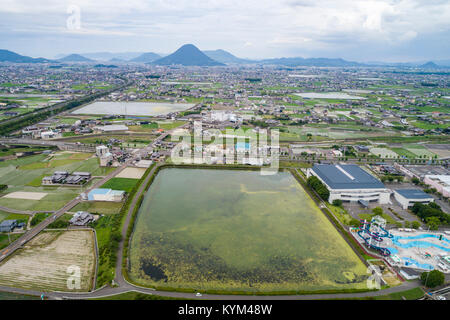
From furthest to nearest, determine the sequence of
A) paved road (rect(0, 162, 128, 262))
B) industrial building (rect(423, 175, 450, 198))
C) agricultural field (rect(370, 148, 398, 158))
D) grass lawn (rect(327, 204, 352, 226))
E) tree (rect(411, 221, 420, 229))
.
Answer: agricultural field (rect(370, 148, 398, 158)) < industrial building (rect(423, 175, 450, 198)) < grass lawn (rect(327, 204, 352, 226)) < tree (rect(411, 221, 420, 229)) < paved road (rect(0, 162, 128, 262))

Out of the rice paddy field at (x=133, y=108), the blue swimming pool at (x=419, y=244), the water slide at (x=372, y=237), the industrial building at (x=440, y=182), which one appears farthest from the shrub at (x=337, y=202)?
the rice paddy field at (x=133, y=108)

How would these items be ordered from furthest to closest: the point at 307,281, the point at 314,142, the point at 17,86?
1. the point at 17,86
2. the point at 314,142
3. the point at 307,281

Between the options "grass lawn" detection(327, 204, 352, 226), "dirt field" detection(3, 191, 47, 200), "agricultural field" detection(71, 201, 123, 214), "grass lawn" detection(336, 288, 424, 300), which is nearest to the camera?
"grass lawn" detection(336, 288, 424, 300)

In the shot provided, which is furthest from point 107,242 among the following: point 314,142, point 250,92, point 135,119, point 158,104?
point 250,92

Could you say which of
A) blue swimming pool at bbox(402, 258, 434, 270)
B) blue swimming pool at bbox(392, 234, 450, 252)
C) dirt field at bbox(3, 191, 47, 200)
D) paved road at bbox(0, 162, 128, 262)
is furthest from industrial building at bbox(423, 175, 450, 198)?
dirt field at bbox(3, 191, 47, 200)

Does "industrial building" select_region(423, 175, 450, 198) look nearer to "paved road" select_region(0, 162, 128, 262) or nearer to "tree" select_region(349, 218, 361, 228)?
"tree" select_region(349, 218, 361, 228)

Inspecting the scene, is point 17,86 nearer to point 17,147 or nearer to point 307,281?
point 17,147

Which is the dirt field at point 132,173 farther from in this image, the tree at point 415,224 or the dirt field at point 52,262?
the tree at point 415,224
